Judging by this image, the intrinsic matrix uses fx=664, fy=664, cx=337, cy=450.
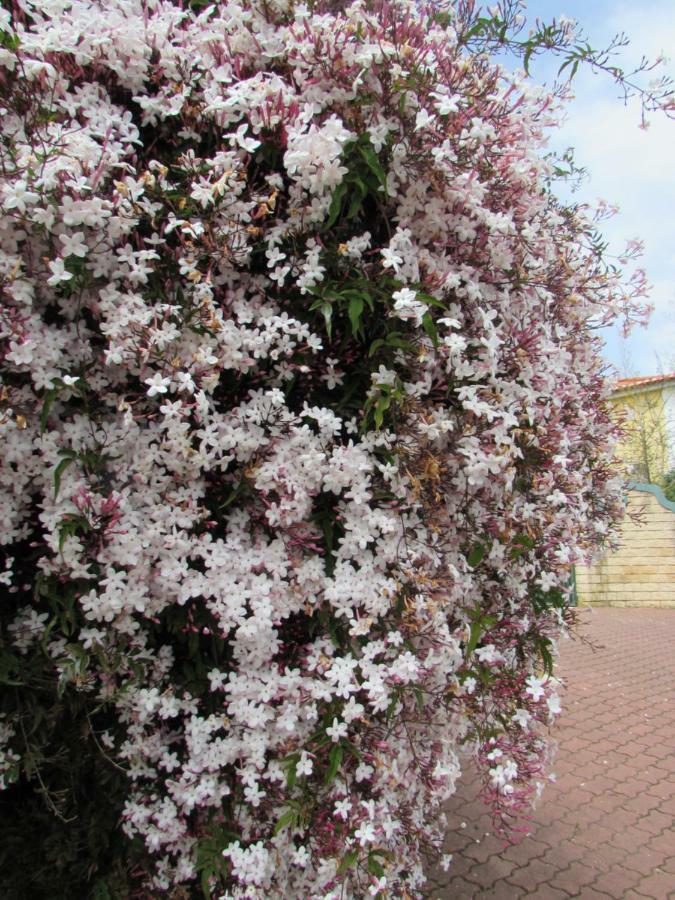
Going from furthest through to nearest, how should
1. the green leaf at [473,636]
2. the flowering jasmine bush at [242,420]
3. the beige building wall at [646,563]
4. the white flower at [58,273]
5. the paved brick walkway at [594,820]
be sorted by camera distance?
1. the beige building wall at [646,563]
2. the paved brick walkway at [594,820]
3. the green leaf at [473,636]
4. the flowering jasmine bush at [242,420]
5. the white flower at [58,273]

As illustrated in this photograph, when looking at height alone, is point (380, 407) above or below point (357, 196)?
below

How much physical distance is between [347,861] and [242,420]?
44.6 inches

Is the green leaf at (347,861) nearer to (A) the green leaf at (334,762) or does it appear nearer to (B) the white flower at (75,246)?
(A) the green leaf at (334,762)

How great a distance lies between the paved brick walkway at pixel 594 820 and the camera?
3641 mm

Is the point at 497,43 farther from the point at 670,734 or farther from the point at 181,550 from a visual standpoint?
the point at 670,734

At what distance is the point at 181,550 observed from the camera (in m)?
1.63

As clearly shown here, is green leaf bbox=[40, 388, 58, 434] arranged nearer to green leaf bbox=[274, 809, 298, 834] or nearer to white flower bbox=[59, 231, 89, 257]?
white flower bbox=[59, 231, 89, 257]

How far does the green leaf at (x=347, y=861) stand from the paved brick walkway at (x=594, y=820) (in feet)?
4.50

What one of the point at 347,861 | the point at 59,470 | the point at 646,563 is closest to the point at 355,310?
the point at 59,470

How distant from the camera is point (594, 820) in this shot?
14.5 ft

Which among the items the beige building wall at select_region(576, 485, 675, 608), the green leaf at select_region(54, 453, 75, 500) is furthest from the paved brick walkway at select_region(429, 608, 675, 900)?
the beige building wall at select_region(576, 485, 675, 608)

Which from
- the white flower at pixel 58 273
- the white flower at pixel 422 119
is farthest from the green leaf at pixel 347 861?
the white flower at pixel 422 119

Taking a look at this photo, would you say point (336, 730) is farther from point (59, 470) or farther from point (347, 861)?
point (59, 470)

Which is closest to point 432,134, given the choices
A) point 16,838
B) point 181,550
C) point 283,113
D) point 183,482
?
point 283,113
